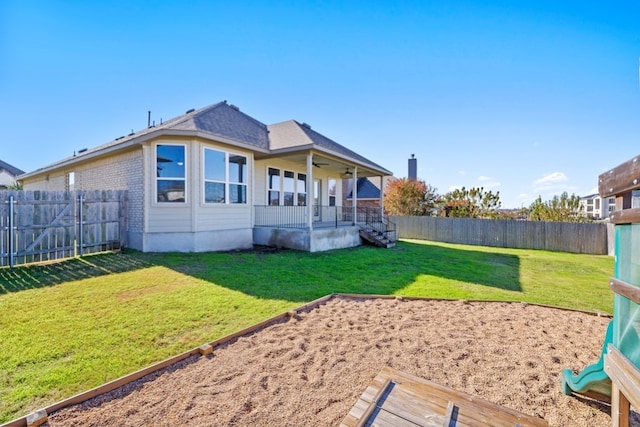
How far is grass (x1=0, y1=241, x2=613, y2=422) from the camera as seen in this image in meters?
2.87

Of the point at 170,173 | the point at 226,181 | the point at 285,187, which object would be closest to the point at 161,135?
the point at 170,173

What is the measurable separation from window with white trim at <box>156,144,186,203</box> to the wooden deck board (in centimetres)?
872

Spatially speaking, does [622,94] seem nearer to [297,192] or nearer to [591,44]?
[591,44]

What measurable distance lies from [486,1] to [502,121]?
22.9ft

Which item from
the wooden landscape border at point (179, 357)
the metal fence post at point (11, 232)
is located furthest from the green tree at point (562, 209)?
the metal fence post at point (11, 232)

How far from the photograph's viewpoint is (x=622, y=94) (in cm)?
938

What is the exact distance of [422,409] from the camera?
6.49ft

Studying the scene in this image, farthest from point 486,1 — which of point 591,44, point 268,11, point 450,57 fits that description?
point 268,11

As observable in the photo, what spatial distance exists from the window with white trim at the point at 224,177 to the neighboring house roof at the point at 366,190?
16.5 meters

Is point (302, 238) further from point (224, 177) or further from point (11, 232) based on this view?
point (11, 232)

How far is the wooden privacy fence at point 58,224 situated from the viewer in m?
6.90

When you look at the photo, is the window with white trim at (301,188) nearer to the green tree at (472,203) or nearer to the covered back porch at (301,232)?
the covered back porch at (301,232)

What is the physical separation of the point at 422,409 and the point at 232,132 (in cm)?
1047

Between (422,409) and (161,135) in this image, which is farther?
(161,135)
